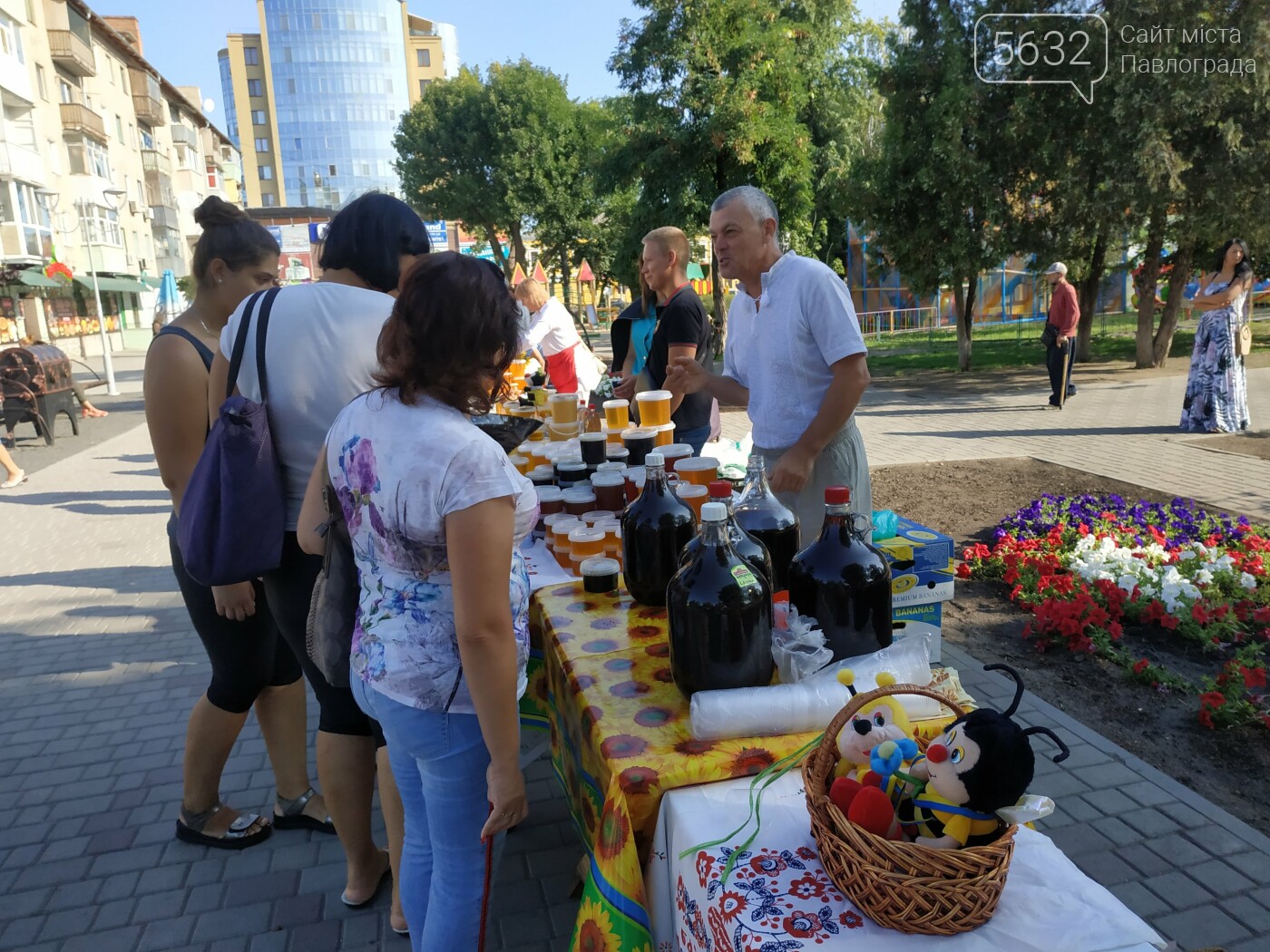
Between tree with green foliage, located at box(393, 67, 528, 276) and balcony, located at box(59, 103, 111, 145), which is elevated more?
balcony, located at box(59, 103, 111, 145)

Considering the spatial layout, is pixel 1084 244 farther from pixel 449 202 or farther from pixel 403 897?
pixel 449 202

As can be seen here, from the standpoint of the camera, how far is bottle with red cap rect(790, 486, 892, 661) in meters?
1.78

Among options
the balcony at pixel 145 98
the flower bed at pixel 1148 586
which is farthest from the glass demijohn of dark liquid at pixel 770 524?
the balcony at pixel 145 98

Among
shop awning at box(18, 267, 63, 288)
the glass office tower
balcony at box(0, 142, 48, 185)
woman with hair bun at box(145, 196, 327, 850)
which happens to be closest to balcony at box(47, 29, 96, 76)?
balcony at box(0, 142, 48, 185)

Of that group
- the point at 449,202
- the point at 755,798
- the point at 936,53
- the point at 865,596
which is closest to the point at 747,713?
the point at 755,798

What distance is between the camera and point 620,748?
163 cm

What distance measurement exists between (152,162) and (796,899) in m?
57.3

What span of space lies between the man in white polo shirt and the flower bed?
1.68 metres

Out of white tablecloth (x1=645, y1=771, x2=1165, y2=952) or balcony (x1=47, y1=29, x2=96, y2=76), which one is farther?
balcony (x1=47, y1=29, x2=96, y2=76)

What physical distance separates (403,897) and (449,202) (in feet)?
117

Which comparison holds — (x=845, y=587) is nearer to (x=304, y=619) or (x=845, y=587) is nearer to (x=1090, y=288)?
(x=304, y=619)

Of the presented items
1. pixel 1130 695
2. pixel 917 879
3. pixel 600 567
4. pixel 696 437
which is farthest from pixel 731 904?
pixel 696 437

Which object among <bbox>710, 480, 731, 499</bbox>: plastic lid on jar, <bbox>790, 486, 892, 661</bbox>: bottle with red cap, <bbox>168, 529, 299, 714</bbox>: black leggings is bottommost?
<bbox>168, 529, 299, 714</bbox>: black leggings

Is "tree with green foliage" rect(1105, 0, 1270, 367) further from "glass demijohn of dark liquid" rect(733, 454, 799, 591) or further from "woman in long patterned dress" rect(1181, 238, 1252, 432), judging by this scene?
"glass demijohn of dark liquid" rect(733, 454, 799, 591)
